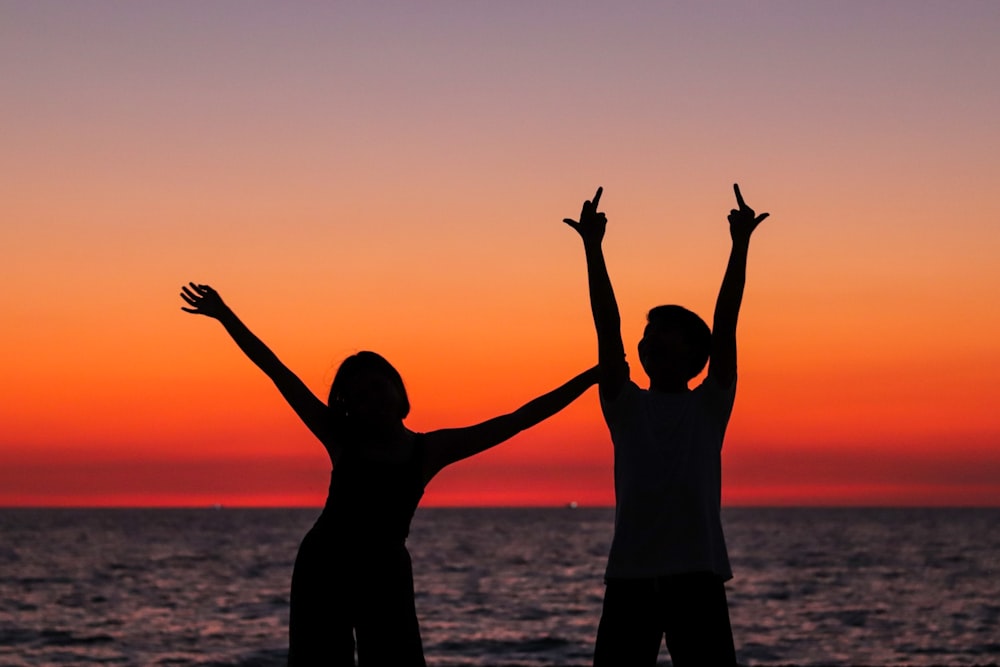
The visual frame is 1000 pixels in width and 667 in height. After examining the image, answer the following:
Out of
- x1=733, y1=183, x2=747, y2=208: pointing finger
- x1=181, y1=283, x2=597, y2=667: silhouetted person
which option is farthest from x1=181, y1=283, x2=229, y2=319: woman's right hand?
x1=733, y1=183, x2=747, y2=208: pointing finger

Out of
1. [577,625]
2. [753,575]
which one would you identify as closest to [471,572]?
[753,575]

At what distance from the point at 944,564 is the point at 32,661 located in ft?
181

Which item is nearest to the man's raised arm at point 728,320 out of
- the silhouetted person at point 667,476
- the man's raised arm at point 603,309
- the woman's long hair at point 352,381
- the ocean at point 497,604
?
the silhouetted person at point 667,476

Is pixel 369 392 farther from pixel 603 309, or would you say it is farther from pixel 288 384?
pixel 603 309

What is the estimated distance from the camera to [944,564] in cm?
7225

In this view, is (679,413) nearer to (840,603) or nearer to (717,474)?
(717,474)

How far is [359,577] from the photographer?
212 inches

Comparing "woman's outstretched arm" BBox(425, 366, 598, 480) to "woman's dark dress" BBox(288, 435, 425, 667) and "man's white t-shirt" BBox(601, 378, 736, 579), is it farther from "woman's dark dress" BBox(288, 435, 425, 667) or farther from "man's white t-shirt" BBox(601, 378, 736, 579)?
"man's white t-shirt" BBox(601, 378, 736, 579)

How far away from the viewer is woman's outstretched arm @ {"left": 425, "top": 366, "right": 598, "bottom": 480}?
5.66m

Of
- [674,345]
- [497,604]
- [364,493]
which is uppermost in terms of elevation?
[674,345]

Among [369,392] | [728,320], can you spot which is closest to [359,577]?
[369,392]

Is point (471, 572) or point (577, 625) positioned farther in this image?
point (471, 572)

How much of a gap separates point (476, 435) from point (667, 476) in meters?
0.90

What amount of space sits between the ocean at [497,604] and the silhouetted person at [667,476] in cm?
2644
